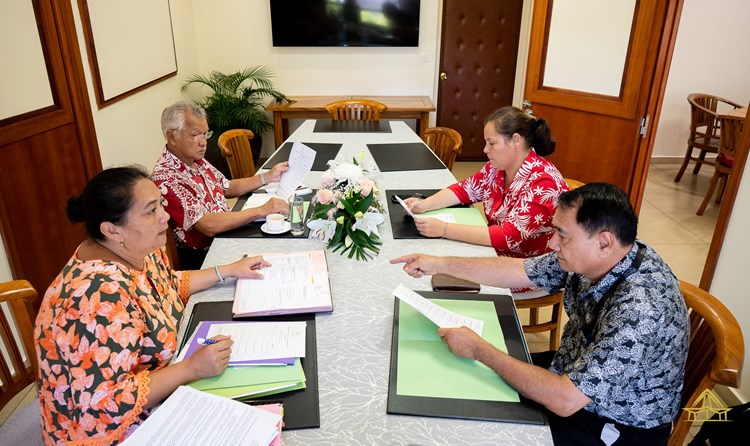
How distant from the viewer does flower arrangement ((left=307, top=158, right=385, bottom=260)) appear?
1.82 meters

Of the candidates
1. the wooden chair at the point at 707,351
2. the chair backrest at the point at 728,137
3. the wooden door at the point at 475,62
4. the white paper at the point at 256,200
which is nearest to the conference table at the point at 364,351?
the white paper at the point at 256,200

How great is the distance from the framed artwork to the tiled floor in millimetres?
2963

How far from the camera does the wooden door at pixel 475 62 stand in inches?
199

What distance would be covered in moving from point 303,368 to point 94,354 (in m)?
0.45

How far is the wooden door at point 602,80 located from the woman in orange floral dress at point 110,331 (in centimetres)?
305

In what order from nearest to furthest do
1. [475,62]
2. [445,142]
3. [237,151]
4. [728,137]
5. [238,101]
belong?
1. [237,151]
2. [445,142]
3. [728,137]
4. [238,101]
5. [475,62]

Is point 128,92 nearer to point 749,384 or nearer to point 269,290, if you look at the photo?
point 269,290

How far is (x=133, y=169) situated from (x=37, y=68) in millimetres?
1706

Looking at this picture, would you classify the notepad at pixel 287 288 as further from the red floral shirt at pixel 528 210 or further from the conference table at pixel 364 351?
the red floral shirt at pixel 528 210

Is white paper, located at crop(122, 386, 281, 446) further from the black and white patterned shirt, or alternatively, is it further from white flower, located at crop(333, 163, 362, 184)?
white flower, located at crop(333, 163, 362, 184)

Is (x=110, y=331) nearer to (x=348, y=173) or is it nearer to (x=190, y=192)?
(x=348, y=173)

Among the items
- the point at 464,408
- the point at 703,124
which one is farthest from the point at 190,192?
the point at 703,124

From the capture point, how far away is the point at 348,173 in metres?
1.85

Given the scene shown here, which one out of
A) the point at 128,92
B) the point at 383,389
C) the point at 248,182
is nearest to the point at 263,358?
the point at 383,389
